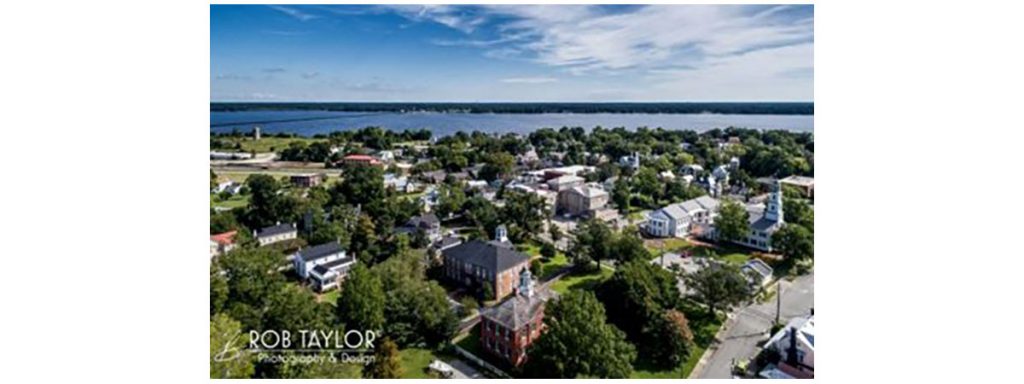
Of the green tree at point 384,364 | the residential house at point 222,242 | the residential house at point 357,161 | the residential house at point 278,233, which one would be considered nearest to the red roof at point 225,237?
the residential house at point 222,242

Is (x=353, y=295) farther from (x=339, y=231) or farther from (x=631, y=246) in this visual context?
(x=631, y=246)

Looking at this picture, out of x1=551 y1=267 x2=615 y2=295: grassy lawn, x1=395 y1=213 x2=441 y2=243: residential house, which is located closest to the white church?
x1=551 y1=267 x2=615 y2=295: grassy lawn

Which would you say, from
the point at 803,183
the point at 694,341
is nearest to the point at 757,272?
the point at 803,183

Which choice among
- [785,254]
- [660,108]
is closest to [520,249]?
[660,108]

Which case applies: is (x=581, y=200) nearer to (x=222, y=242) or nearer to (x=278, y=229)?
(x=278, y=229)

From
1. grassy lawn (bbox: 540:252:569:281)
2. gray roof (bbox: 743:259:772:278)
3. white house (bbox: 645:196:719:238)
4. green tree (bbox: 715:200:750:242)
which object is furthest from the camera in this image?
white house (bbox: 645:196:719:238)

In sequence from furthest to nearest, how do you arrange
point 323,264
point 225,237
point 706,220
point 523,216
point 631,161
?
point 631,161 → point 523,216 → point 706,220 → point 323,264 → point 225,237

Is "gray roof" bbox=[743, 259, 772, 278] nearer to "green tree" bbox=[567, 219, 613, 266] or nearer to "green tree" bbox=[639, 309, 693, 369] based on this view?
"green tree" bbox=[639, 309, 693, 369]
